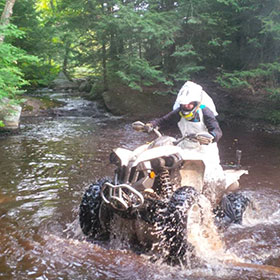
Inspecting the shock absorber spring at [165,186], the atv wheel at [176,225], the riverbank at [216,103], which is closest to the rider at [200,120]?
the shock absorber spring at [165,186]

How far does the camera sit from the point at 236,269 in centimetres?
346

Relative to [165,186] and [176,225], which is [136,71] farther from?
[176,225]

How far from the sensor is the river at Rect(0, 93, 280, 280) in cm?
346

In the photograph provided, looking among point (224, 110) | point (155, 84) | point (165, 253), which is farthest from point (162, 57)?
point (165, 253)

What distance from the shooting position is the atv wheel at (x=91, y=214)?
13.1ft

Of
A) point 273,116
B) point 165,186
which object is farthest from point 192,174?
point 273,116

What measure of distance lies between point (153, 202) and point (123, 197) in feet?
1.36

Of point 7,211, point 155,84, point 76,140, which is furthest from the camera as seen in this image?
point 155,84

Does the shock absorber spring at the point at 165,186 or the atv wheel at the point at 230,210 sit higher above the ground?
the shock absorber spring at the point at 165,186

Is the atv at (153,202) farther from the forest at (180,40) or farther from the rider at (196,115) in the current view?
the forest at (180,40)

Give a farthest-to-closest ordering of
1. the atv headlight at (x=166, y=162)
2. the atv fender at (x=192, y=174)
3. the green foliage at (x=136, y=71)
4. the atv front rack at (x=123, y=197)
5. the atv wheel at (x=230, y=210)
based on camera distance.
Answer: the green foliage at (x=136, y=71)
the atv wheel at (x=230, y=210)
the atv fender at (x=192, y=174)
the atv headlight at (x=166, y=162)
the atv front rack at (x=123, y=197)

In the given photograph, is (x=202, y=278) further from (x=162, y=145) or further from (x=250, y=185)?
(x=250, y=185)

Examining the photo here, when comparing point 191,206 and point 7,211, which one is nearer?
point 191,206

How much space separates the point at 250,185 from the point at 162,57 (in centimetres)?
907
